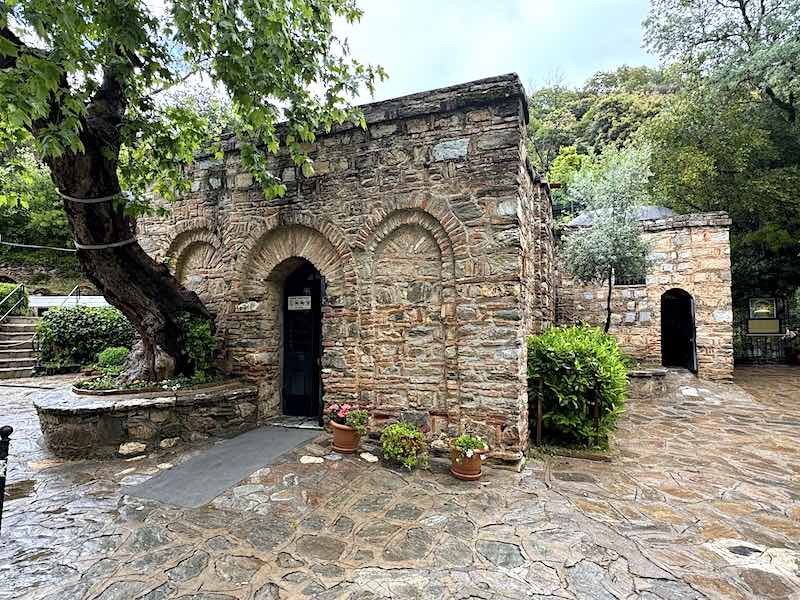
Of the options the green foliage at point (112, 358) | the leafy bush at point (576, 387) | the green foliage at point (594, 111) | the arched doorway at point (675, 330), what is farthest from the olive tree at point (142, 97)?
the green foliage at point (594, 111)

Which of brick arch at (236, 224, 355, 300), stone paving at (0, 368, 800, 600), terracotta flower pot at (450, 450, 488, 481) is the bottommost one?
stone paving at (0, 368, 800, 600)

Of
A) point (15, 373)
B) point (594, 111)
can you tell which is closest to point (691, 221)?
point (15, 373)

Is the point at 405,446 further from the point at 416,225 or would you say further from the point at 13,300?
the point at 13,300

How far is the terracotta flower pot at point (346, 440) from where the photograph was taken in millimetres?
4641

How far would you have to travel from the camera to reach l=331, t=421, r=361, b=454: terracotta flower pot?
464cm

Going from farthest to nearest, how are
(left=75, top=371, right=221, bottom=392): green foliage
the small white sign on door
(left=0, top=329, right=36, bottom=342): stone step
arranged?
(left=0, top=329, right=36, bottom=342): stone step, the small white sign on door, (left=75, top=371, right=221, bottom=392): green foliage

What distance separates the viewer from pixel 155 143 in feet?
16.2

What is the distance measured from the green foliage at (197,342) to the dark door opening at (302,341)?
1.06 m

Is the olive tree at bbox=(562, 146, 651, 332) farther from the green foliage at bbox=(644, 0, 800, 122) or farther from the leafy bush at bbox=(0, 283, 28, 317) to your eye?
Result: the leafy bush at bbox=(0, 283, 28, 317)

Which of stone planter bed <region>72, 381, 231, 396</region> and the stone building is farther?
stone planter bed <region>72, 381, 231, 396</region>

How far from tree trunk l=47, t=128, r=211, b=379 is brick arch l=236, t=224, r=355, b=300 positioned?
864 millimetres

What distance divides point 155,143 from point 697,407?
9.94 metres

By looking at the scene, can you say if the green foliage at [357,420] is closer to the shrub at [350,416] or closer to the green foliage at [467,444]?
the shrub at [350,416]

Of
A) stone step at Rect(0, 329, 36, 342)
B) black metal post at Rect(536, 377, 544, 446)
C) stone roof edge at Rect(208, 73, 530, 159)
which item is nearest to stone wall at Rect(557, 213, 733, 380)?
black metal post at Rect(536, 377, 544, 446)
